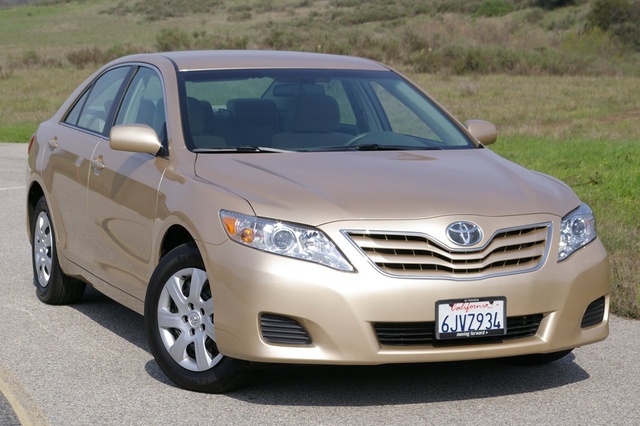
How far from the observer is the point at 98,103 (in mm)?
7863

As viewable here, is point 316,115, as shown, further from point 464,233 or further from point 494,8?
point 494,8

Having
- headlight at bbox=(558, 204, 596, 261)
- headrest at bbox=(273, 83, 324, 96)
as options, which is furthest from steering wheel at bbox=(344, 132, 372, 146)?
headlight at bbox=(558, 204, 596, 261)

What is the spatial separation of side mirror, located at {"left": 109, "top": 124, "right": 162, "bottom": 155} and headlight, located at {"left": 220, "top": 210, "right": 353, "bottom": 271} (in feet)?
3.36

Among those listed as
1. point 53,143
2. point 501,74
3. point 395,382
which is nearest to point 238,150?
point 395,382

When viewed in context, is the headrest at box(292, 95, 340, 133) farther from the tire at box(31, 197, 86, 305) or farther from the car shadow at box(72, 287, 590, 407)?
the tire at box(31, 197, 86, 305)

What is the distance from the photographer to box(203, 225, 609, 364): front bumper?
5.37 metres

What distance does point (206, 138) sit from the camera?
21.7 feet

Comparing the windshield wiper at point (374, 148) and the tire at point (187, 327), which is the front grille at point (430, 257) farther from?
the windshield wiper at point (374, 148)

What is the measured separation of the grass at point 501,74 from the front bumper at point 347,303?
2.54 m

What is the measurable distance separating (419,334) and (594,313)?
100cm

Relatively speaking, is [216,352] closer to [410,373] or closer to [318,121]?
[410,373]

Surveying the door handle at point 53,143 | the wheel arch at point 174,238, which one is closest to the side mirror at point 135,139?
the wheel arch at point 174,238

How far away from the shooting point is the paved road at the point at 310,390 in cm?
552

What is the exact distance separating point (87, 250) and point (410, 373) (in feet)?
6.96
